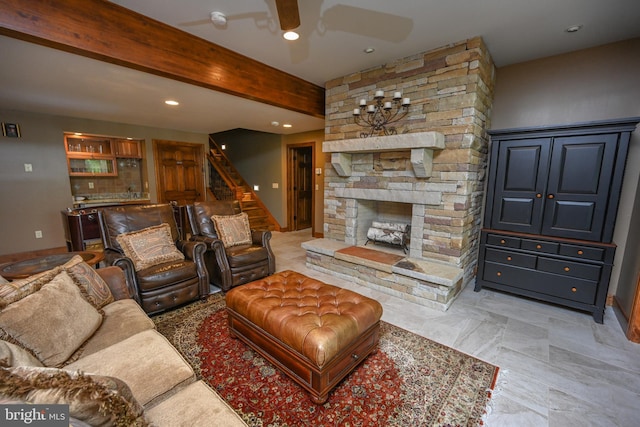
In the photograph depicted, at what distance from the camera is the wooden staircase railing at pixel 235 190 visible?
6.59 metres

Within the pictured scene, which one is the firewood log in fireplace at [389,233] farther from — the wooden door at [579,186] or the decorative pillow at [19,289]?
the decorative pillow at [19,289]

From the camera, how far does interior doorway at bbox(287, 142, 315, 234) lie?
6334 millimetres

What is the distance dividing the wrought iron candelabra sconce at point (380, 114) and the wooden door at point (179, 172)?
455cm

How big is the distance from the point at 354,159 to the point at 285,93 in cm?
128

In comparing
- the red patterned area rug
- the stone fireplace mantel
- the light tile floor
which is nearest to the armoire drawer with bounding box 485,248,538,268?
the light tile floor

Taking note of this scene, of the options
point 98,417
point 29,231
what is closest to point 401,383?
point 98,417

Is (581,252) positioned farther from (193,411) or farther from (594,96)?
(193,411)

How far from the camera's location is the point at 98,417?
73 centimetres

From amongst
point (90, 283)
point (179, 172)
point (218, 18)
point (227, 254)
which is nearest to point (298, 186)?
point (179, 172)

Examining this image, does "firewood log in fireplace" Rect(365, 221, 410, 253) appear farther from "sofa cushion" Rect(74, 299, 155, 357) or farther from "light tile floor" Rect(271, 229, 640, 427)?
"sofa cushion" Rect(74, 299, 155, 357)

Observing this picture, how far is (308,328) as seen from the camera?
5.31 feet

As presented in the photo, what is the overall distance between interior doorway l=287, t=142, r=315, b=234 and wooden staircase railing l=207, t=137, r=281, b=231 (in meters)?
0.51

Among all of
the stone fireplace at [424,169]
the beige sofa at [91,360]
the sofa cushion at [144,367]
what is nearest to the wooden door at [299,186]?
the stone fireplace at [424,169]

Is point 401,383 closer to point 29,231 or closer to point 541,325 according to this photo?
point 541,325
